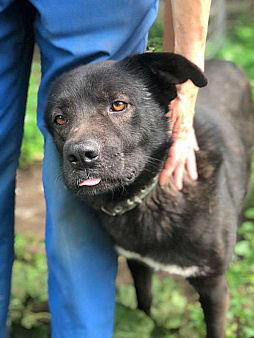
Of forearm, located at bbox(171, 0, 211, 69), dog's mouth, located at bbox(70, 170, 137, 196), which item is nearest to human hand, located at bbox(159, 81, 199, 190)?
forearm, located at bbox(171, 0, 211, 69)

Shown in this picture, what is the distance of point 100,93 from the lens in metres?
1.84

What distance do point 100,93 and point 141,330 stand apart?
1.07 metres

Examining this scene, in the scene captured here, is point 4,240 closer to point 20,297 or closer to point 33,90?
point 20,297

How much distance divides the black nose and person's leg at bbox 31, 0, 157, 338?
31 cm

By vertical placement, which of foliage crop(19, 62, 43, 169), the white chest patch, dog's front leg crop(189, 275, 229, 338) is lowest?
foliage crop(19, 62, 43, 169)

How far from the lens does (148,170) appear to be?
6.66 ft

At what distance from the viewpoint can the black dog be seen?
5.91 ft

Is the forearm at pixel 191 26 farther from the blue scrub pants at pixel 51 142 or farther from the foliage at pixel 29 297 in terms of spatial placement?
the foliage at pixel 29 297

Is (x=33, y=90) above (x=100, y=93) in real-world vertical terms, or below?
below

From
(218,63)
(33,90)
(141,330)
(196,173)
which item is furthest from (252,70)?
(141,330)

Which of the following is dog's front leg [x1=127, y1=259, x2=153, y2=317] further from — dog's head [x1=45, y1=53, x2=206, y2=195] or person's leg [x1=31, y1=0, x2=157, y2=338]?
dog's head [x1=45, y1=53, x2=206, y2=195]

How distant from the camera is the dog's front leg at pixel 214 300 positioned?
2.17m

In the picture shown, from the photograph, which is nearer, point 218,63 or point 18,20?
point 18,20

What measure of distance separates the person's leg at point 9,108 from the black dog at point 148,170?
0.46ft
